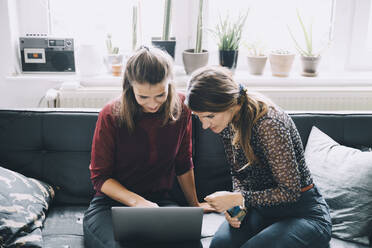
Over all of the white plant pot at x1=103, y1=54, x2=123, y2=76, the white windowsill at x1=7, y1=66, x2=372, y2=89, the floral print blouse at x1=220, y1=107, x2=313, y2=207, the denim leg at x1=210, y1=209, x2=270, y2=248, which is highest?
the white plant pot at x1=103, y1=54, x2=123, y2=76

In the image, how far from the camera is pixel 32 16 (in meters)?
2.29

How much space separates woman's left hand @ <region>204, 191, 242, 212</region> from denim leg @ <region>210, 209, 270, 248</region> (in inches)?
5.3

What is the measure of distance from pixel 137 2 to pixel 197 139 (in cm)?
96

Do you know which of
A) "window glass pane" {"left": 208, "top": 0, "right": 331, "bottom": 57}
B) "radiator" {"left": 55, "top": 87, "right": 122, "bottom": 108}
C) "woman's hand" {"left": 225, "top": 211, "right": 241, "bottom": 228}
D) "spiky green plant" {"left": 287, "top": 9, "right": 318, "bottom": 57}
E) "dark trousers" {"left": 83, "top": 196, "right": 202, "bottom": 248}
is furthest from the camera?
"window glass pane" {"left": 208, "top": 0, "right": 331, "bottom": 57}

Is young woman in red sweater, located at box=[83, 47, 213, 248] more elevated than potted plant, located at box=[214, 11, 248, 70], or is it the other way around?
potted plant, located at box=[214, 11, 248, 70]

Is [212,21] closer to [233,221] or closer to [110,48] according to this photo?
[110,48]

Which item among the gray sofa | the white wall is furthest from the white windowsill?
the gray sofa

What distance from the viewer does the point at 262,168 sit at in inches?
56.6

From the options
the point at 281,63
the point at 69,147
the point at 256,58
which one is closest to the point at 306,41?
the point at 281,63

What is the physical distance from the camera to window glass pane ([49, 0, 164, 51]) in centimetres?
234

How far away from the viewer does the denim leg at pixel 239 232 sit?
146 cm

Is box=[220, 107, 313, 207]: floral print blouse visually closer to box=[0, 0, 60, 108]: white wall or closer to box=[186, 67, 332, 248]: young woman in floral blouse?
box=[186, 67, 332, 248]: young woman in floral blouse

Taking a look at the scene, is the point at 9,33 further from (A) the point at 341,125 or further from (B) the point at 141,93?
(A) the point at 341,125

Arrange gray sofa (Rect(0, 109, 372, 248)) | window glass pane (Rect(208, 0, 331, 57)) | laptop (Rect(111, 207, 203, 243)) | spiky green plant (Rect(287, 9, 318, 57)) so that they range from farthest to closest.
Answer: window glass pane (Rect(208, 0, 331, 57))
spiky green plant (Rect(287, 9, 318, 57))
gray sofa (Rect(0, 109, 372, 248))
laptop (Rect(111, 207, 203, 243))
